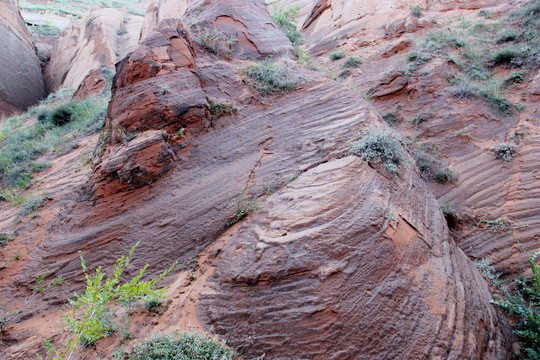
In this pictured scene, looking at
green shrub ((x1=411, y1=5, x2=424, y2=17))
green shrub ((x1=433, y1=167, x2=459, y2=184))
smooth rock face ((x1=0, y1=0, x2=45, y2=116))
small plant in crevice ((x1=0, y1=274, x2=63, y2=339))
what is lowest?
green shrub ((x1=433, y1=167, x2=459, y2=184))

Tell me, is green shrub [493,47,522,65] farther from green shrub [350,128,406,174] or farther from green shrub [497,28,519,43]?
green shrub [350,128,406,174]

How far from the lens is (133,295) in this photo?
3.21m

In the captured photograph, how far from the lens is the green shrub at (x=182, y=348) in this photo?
295 cm

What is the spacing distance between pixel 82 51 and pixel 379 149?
20.0 meters

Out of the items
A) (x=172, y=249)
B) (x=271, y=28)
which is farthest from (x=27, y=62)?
(x=172, y=249)

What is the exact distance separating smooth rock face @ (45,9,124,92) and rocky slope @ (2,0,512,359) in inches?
512

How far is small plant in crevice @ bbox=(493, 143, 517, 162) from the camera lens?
6348 mm

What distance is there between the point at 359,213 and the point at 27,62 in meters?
21.3

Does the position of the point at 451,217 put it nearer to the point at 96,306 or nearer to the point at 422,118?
the point at 422,118

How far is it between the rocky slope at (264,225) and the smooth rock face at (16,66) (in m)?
12.9

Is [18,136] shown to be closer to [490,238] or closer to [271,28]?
[271,28]

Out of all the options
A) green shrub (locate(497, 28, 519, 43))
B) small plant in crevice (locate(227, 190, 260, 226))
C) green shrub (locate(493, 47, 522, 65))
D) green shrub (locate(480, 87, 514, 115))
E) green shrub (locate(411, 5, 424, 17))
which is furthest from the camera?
green shrub (locate(411, 5, 424, 17))

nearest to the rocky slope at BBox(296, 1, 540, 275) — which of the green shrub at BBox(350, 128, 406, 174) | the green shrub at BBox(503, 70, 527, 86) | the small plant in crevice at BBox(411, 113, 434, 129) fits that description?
the small plant in crevice at BBox(411, 113, 434, 129)

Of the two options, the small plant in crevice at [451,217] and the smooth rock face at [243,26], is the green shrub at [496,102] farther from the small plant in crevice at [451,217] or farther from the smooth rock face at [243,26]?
the smooth rock face at [243,26]
